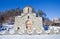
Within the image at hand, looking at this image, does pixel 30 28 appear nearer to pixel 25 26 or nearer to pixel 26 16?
pixel 25 26

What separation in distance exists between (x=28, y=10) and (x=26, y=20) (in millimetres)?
2399

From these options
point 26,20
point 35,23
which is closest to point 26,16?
point 26,20

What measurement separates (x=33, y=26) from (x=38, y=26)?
109 cm

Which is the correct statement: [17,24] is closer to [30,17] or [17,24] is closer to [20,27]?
[20,27]

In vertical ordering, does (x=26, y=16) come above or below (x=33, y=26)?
above

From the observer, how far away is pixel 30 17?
24594mm

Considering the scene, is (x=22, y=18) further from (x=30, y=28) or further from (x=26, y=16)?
(x=30, y=28)

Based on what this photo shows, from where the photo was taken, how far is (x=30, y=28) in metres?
24.8

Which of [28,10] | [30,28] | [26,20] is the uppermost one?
[28,10]

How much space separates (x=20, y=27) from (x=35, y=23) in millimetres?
3408

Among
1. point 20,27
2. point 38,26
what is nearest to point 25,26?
point 20,27

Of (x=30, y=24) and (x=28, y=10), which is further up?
(x=28, y=10)

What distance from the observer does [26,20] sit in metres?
24.9

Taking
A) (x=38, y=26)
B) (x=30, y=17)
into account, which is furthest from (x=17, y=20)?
(x=38, y=26)
